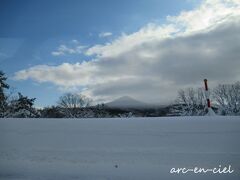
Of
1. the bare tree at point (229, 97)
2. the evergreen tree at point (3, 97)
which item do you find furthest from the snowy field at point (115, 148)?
the bare tree at point (229, 97)

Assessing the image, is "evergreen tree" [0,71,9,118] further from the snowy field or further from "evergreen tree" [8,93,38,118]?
the snowy field

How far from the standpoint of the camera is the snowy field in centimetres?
770

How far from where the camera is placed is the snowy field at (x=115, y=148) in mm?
7703

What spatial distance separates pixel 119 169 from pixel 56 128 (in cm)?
429

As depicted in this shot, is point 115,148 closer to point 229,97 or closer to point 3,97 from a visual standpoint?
point 3,97

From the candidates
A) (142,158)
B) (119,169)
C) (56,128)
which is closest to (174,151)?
(142,158)

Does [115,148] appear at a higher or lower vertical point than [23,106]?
lower

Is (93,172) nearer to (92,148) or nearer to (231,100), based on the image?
(92,148)

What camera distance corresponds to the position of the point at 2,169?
8102 mm

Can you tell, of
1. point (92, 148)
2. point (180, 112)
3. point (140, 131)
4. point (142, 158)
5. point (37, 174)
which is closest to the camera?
point (37, 174)

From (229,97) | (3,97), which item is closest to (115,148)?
(3,97)

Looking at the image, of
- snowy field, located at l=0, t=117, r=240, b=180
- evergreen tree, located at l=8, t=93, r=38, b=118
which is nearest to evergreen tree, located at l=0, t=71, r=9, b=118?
evergreen tree, located at l=8, t=93, r=38, b=118

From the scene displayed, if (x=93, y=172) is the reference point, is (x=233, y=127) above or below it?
above

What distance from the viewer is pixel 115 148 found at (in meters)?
9.45
